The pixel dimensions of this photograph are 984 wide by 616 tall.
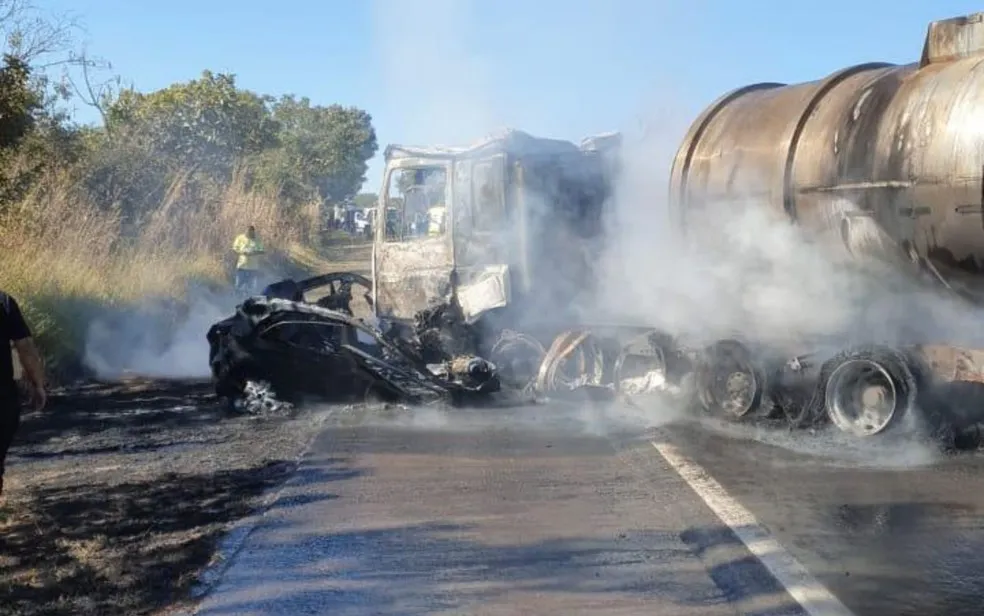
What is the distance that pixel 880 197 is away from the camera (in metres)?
8.59

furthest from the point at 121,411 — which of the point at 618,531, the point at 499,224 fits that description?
the point at 618,531

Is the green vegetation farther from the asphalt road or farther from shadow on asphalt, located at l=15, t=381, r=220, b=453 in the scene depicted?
the asphalt road

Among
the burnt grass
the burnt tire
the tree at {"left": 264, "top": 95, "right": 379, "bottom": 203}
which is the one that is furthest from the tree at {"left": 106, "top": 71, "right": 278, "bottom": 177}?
the burnt tire

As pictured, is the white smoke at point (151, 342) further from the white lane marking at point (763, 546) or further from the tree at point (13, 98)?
the white lane marking at point (763, 546)

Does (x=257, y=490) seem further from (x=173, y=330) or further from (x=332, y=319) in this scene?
(x=173, y=330)

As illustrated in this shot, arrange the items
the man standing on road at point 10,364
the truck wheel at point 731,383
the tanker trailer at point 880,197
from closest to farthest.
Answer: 1. the man standing on road at point 10,364
2. the tanker trailer at point 880,197
3. the truck wheel at point 731,383

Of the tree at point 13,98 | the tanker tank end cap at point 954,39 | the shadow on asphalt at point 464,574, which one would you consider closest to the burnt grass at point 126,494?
the shadow on asphalt at point 464,574

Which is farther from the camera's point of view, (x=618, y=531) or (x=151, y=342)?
(x=151, y=342)

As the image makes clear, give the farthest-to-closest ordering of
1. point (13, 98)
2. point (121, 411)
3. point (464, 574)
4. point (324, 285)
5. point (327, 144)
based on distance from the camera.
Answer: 1. point (327, 144)
2. point (324, 285)
3. point (13, 98)
4. point (121, 411)
5. point (464, 574)

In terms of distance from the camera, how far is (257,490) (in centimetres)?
749

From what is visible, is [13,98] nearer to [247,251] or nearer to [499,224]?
[499,224]

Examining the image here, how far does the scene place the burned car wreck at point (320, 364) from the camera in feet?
36.2

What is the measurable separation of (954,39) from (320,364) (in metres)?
6.38

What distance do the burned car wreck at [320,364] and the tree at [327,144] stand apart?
4209cm
